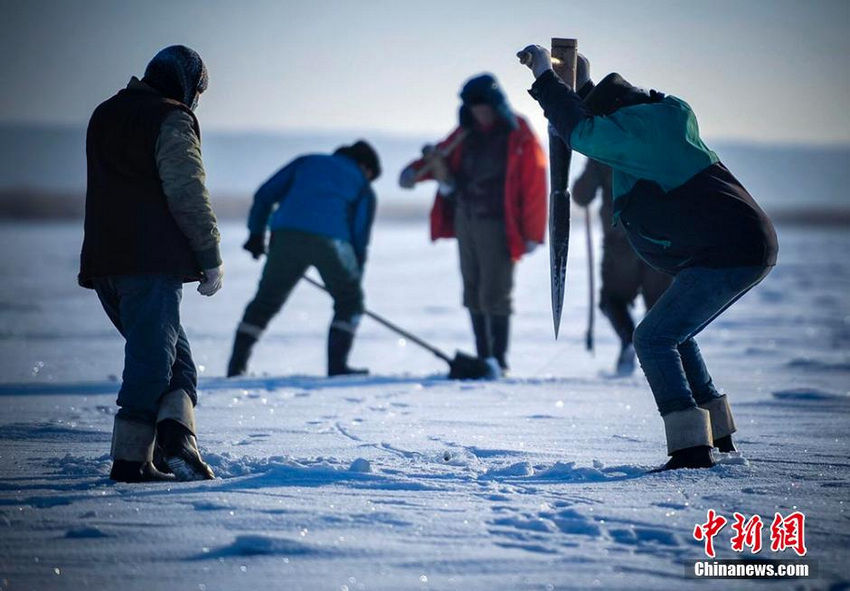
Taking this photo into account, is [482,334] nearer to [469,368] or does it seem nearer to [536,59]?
[469,368]

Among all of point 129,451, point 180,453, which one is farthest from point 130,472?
point 180,453

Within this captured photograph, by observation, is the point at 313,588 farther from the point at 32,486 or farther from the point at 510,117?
the point at 510,117

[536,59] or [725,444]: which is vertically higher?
[536,59]

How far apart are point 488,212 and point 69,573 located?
4.94 meters

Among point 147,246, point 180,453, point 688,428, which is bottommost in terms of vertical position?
point 180,453

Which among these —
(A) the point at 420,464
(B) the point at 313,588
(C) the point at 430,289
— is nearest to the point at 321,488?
(A) the point at 420,464

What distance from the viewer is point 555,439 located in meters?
4.36

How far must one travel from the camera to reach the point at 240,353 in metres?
6.59

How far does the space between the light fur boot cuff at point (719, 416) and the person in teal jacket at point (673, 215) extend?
0.75ft

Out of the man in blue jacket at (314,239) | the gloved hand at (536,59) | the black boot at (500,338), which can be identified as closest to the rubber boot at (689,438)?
the gloved hand at (536,59)

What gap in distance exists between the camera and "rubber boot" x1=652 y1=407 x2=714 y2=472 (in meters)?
3.54

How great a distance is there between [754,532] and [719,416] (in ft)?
3.68

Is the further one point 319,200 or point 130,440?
point 319,200

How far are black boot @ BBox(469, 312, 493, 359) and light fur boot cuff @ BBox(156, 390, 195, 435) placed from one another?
12.7 ft
